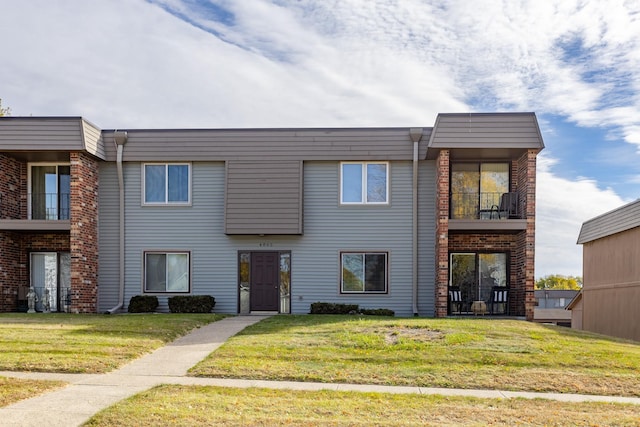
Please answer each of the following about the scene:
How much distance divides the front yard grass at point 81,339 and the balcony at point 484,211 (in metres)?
7.78

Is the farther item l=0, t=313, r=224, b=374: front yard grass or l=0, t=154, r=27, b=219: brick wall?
l=0, t=154, r=27, b=219: brick wall

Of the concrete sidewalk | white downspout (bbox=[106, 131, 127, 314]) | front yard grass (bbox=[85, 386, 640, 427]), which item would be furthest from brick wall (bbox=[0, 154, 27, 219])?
front yard grass (bbox=[85, 386, 640, 427])

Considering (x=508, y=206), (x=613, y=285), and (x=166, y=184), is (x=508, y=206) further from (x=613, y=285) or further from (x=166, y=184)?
(x=166, y=184)

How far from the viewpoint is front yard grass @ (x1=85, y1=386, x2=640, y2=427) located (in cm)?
641

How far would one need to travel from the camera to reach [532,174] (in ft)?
54.0

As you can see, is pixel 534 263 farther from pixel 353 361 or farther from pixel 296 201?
pixel 353 361

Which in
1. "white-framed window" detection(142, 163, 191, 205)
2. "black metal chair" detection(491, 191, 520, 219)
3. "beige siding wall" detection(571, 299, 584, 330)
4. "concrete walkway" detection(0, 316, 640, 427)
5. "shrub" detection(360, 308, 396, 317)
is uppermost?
"white-framed window" detection(142, 163, 191, 205)

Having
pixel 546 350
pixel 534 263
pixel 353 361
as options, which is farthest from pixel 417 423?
pixel 534 263

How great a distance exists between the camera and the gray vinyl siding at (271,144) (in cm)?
1753

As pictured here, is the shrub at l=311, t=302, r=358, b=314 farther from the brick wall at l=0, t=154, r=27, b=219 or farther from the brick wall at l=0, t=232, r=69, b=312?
the brick wall at l=0, t=154, r=27, b=219

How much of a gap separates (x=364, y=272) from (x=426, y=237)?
7.28 ft

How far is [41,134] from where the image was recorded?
1672cm

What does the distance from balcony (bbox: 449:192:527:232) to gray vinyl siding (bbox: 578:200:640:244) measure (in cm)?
340

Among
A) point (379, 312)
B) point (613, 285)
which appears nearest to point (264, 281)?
point (379, 312)
